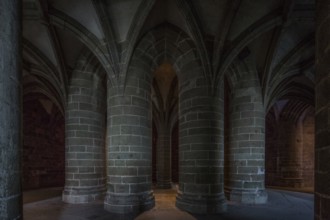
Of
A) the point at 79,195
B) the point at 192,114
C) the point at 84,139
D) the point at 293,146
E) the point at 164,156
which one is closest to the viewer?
the point at 192,114

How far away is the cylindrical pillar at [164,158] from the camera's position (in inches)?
470

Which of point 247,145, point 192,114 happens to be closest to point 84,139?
point 192,114

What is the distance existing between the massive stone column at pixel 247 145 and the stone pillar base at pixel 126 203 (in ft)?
9.79

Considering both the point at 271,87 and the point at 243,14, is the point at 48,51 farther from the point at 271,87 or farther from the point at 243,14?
the point at 271,87

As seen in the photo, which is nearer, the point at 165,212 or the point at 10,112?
the point at 10,112

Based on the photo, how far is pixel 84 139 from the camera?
757cm

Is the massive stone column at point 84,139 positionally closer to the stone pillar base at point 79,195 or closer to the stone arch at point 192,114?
the stone pillar base at point 79,195

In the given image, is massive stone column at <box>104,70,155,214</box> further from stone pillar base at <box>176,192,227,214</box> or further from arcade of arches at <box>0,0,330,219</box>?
stone pillar base at <box>176,192,227,214</box>

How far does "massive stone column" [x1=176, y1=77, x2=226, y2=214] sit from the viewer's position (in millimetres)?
6094

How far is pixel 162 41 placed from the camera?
274 inches

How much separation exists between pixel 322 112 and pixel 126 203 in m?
→ 5.08

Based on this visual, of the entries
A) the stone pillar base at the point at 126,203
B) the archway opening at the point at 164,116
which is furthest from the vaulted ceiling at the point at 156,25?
the archway opening at the point at 164,116

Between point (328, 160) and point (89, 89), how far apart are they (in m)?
7.05

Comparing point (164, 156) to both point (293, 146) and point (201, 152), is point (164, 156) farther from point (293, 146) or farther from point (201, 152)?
point (293, 146)
